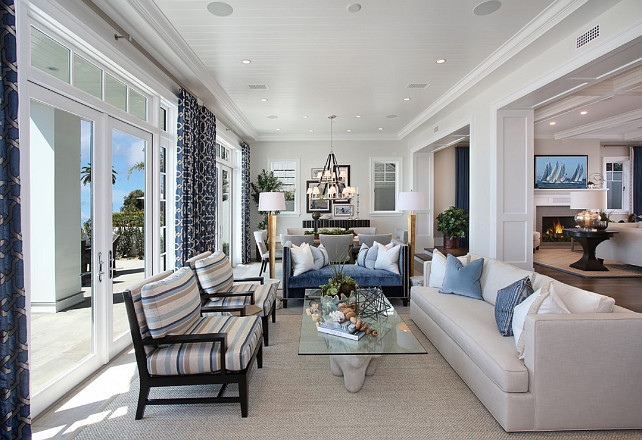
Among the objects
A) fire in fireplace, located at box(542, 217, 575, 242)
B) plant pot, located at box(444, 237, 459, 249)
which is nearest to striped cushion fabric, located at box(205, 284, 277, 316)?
plant pot, located at box(444, 237, 459, 249)

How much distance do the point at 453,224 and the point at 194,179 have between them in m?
6.38

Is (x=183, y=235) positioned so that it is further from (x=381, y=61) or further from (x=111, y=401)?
(x=381, y=61)

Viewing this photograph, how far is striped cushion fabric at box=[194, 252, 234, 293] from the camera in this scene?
325 cm

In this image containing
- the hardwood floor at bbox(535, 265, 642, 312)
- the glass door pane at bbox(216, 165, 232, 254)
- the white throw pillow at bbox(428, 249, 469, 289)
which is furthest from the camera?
the glass door pane at bbox(216, 165, 232, 254)

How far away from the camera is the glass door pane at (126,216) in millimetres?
3150

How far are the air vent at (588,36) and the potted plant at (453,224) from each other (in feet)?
18.6

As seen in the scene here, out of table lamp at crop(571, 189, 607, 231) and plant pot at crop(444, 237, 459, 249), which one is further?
plant pot at crop(444, 237, 459, 249)

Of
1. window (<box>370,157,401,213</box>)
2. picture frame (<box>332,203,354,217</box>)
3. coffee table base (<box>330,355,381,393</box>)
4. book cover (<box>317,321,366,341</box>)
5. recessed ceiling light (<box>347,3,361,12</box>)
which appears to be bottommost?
coffee table base (<box>330,355,381,393</box>)

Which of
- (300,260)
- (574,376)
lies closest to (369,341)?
(574,376)

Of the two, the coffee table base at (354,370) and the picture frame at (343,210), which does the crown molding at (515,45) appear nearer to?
the coffee table base at (354,370)

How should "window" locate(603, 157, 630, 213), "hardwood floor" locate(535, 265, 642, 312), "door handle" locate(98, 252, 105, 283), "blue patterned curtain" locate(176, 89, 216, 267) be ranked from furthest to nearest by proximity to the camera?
"window" locate(603, 157, 630, 213)
"hardwood floor" locate(535, 265, 642, 312)
"blue patterned curtain" locate(176, 89, 216, 267)
"door handle" locate(98, 252, 105, 283)

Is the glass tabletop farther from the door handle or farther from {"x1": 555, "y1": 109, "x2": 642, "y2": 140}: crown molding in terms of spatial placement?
{"x1": 555, "y1": 109, "x2": 642, "y2": 140}: crown molding

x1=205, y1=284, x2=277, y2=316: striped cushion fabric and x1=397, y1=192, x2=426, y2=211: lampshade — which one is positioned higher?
x1=397, y1=192, x2=426, y2=211: lampshade

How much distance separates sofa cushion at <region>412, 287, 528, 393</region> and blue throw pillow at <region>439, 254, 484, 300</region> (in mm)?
90
